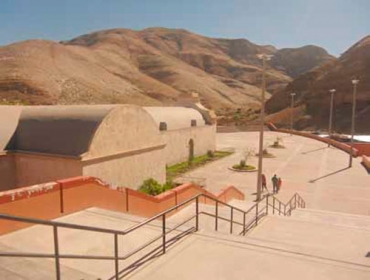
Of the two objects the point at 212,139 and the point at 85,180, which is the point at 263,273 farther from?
the point at 212,139

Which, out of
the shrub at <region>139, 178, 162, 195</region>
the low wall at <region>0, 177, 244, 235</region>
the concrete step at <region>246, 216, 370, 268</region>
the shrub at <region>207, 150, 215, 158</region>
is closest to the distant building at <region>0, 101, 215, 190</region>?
the shrub at <region>139, 178, 162, 195</region>

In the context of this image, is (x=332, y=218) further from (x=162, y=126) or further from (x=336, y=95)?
(x=336, y=95)

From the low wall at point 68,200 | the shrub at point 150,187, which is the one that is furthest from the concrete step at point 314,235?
the shrub at point 150,187

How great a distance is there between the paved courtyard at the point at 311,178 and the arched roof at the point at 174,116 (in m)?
4.66

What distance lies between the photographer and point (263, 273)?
5461mm

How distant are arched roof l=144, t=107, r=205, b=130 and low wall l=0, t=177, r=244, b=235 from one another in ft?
52.5

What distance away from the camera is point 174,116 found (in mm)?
30734

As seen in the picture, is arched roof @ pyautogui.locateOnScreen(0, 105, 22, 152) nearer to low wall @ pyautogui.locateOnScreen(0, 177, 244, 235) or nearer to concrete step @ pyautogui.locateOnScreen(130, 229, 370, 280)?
low wall @ pyautogui.locateOnScreen(0, 177, 244, 235)

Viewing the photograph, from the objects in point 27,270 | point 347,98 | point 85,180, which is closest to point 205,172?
point 85,180

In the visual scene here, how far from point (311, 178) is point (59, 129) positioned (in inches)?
728

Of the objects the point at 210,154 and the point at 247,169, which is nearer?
the point at 247,169

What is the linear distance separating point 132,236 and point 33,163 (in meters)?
8.75

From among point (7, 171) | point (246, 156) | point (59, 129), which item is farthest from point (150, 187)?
point (246, 156)

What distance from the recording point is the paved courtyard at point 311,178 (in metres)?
19.9
